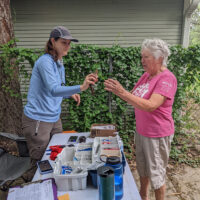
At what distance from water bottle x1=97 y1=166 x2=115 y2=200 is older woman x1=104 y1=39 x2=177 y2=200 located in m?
0.73

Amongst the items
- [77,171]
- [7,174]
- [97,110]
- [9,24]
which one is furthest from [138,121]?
[9,24]

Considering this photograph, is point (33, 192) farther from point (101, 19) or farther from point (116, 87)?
point (101, 19)

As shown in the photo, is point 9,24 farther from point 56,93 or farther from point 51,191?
point 51,191

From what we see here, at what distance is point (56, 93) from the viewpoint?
1.69 metres

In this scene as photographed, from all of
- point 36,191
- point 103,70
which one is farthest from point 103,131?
point 103,70

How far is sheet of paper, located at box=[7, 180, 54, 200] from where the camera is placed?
1.13 m

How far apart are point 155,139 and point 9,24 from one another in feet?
11.2

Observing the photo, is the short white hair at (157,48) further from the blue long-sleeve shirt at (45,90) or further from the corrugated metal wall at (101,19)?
the corrugated metal wall at (101,19)

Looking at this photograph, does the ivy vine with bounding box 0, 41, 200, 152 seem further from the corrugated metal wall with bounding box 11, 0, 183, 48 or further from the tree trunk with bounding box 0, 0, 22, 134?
the corrugated metal wall with bounding box 11, 0, 183, 48

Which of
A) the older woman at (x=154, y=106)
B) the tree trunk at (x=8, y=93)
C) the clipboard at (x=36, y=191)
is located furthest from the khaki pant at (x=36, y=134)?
the tree trunk at (x=8, y=93)

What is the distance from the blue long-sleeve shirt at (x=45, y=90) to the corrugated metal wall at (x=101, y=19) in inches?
122

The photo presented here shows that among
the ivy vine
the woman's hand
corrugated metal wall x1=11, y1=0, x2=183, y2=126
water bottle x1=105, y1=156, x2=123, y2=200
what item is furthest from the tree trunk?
water bottle x1=105, y1=156, x2=123, y2=200

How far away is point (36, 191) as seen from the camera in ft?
3.86

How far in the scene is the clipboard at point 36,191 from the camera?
3.71 feet
